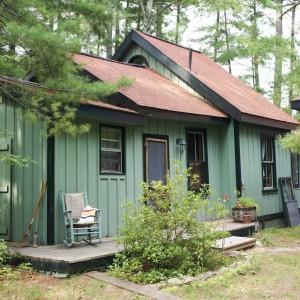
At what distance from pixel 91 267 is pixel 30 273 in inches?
33.5

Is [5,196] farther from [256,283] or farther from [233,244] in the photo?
[256,283]

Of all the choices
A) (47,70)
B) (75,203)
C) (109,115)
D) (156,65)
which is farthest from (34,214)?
(156,65)

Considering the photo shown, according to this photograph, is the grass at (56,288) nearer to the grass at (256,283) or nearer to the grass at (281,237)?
the grass at (256,283)

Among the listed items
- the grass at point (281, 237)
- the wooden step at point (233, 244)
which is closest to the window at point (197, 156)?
the grass at point (281, 237)

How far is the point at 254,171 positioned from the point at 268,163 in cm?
102

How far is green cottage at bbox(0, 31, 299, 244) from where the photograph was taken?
23.9ft

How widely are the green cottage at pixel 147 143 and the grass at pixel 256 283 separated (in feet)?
9.29

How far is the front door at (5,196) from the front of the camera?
7.54m

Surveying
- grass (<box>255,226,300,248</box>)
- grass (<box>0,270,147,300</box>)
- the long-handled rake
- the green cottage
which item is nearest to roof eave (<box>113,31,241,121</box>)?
the green cottage

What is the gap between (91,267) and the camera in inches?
227

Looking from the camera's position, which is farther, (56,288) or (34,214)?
(34,214)

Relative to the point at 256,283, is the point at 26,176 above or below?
above

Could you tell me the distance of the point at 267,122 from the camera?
11172 mm

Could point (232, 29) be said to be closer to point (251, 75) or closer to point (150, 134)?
point (251, 75)
